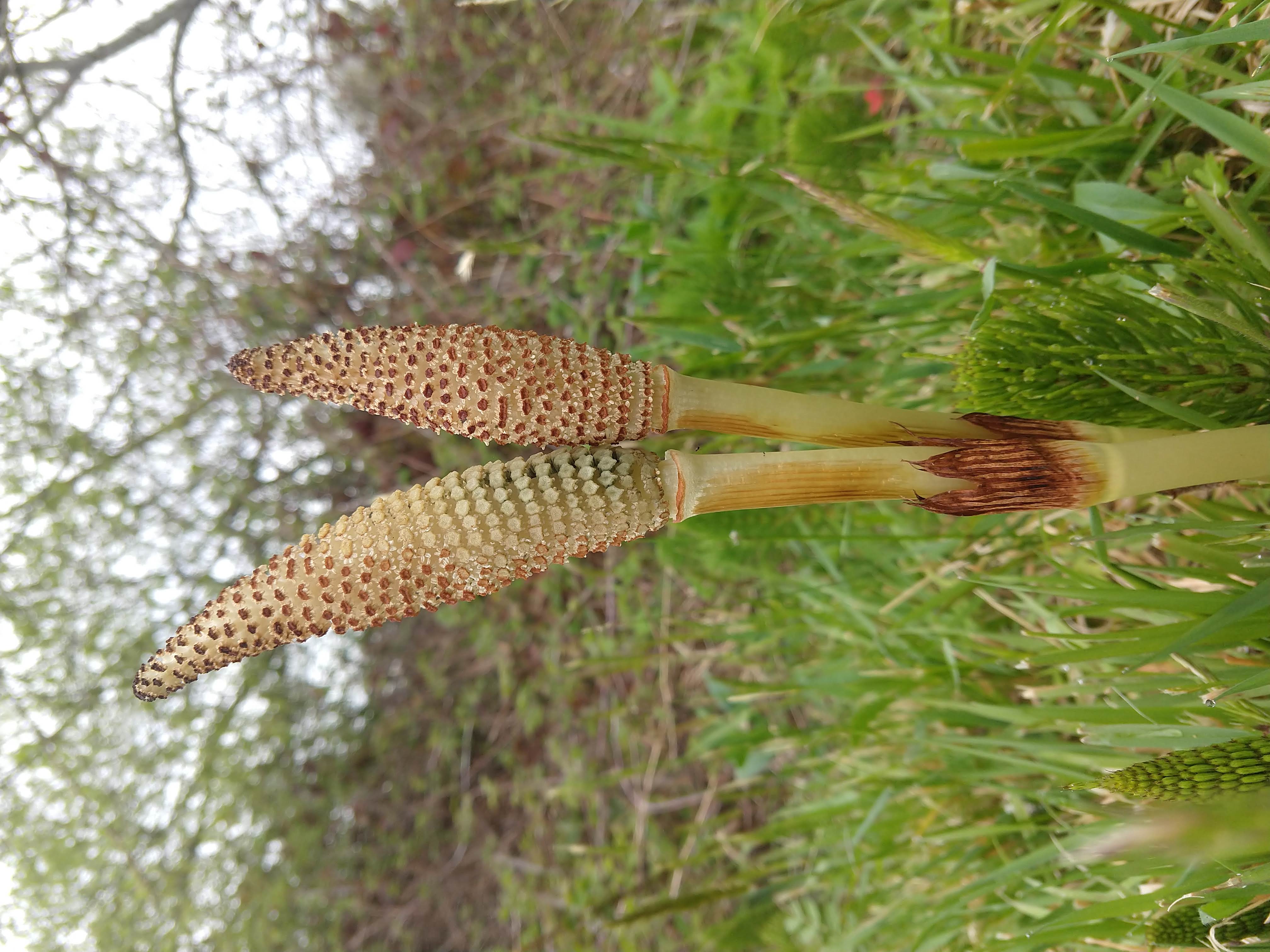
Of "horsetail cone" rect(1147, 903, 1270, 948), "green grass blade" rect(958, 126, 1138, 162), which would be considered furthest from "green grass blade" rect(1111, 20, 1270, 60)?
"horsetail cone" rect(1147, 903, 1270, 948)

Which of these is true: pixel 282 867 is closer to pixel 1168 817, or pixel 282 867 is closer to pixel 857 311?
pixel 857 311

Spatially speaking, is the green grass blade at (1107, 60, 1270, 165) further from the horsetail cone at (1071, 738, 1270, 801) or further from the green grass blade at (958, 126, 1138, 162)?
the horsetail cone at (1071, 738, 1270, 801)

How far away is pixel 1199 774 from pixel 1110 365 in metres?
0.51

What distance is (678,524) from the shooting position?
1941 mm

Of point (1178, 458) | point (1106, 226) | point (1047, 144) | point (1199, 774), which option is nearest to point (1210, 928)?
point (1199, 774)

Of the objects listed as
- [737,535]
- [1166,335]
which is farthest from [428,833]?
[1166,335]

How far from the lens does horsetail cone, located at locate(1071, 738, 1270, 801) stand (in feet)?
2.32

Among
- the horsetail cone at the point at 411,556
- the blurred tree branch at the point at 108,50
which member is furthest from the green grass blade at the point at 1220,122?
the blurred tree branch at the point at 108,50

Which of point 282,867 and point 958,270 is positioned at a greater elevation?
point 958,270

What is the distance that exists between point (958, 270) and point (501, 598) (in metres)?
2.16

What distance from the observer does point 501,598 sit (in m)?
3.27

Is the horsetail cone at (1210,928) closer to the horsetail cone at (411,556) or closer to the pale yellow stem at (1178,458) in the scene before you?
the pale yellow stem at (1178,458)

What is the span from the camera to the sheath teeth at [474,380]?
0.83 metres

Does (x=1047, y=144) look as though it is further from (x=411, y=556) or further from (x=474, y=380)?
(x=411, y=556)
